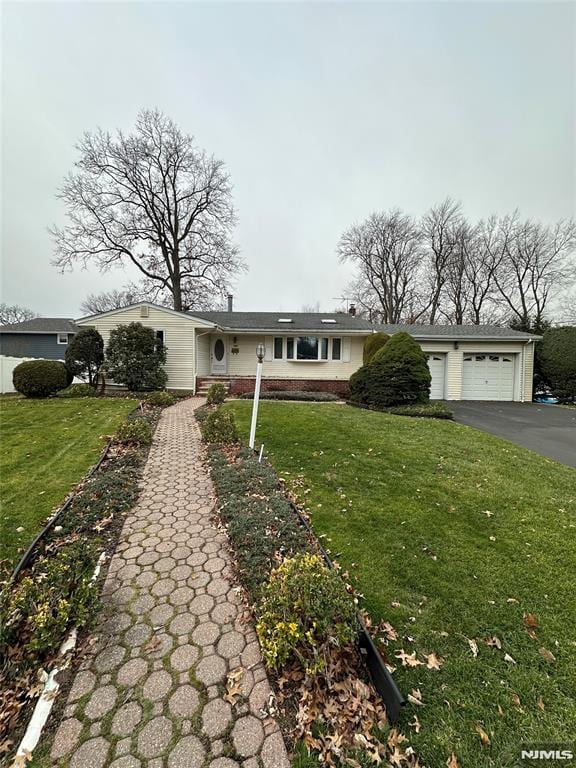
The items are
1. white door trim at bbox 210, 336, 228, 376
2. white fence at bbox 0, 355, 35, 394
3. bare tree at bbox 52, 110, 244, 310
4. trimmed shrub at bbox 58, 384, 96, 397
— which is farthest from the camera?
bare tree at bbox 52, 110, 244, 310

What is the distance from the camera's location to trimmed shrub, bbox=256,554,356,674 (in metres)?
1.91

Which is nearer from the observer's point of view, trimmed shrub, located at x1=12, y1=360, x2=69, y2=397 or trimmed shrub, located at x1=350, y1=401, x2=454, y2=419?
trimmed shrub, located at x1=350, y1=401, x2=454, y2=419

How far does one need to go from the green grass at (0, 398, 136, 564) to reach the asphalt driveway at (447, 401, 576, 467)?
8.62 m

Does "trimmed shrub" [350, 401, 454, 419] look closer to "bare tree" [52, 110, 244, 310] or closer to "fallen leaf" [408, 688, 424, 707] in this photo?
"fallen leaf" [408, 688, 424, 707]

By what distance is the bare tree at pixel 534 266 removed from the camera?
21.9 metres

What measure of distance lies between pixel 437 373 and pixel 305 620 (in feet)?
47.5

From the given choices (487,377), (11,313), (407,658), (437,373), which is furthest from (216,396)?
(11,313)

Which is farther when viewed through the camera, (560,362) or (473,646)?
(560,362)

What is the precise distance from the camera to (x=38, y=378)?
10.8 meters

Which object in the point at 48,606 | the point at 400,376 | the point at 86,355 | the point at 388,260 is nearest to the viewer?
the point at 48,606

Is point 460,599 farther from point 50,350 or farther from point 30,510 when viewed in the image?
point 50,350

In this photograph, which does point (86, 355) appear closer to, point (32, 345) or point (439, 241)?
point (32, 345)

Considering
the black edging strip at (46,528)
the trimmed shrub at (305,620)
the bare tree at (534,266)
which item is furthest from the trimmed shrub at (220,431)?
the bare tree at (534,266)

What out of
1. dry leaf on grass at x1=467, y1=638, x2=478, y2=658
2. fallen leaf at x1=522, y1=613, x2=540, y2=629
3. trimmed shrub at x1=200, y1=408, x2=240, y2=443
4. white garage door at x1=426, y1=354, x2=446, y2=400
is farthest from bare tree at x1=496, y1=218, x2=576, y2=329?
dry leaf on grass at x1=467, y1=638, x2=478, y2=658
